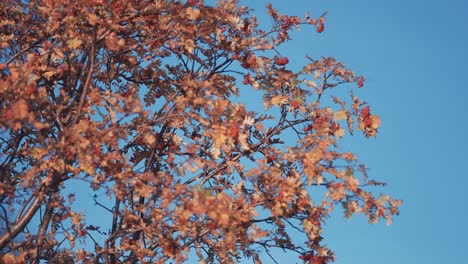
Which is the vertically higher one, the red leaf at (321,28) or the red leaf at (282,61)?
the red leaf at (321,28)

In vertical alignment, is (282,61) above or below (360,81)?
above

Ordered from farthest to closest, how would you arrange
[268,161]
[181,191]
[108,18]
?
1. [268,161]
2. [108,18]
3. [181,191]

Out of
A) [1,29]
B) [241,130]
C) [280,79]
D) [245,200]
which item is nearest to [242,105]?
[241,130]

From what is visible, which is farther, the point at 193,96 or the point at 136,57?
the point at 136,57

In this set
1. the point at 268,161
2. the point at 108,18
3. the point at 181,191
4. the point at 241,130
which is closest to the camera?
the point at 181,191

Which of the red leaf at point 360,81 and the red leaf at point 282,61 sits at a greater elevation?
the red leaf at point 282,61

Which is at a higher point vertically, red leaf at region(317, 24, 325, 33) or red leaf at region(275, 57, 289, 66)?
red leaf at region(317, 24, 325, 33)

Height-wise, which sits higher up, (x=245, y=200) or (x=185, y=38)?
(x=185, y=38)

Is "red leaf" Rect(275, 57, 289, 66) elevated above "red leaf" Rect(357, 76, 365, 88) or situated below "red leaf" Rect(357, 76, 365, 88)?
above

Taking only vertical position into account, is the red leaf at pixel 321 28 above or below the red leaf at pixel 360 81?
above

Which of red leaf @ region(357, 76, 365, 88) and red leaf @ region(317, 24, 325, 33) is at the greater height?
red leaf @ region(317, 24, 325, 33)

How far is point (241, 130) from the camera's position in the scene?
23.7ft

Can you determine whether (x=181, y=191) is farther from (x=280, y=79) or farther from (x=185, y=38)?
(x=280, y=79)

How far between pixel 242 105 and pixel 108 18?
2.12m
